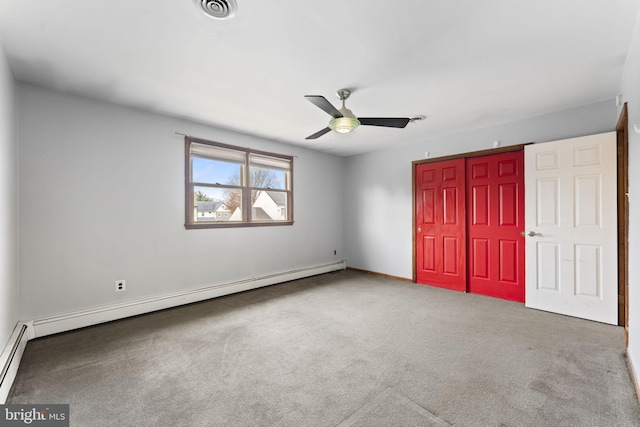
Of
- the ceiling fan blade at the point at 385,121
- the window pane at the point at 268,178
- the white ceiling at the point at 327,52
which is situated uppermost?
the white ceiling at the point at 327,52

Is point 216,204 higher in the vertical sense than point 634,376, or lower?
higher

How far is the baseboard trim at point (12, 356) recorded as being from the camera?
178cm

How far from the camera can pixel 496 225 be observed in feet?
13.2

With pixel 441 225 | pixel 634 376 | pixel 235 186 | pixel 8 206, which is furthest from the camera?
pixel 441 225

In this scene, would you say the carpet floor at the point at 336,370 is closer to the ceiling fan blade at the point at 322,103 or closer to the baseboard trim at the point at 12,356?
the baseboard trim at the point at 12,356

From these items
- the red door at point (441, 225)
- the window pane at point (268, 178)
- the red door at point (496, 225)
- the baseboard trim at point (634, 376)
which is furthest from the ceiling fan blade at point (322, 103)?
the baseboard trim at point (634, 376)

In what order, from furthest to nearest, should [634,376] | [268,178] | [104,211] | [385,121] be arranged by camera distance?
[268,178] → [104,211] → [385,121] → [634,376]

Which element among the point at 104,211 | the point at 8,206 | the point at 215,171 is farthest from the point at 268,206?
the point at 8,206

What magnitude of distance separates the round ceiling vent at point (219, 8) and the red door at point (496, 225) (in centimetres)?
386

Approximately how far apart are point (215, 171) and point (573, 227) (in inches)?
183

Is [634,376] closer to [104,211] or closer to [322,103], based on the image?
[322,103]

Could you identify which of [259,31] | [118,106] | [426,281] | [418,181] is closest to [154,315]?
[118,106]

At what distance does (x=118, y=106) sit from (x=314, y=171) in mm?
3208

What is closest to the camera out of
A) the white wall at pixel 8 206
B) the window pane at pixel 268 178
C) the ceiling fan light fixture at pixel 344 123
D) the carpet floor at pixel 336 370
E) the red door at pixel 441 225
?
the carpet floor at pixel 336 370
